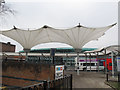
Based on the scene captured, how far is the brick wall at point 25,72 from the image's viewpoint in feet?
40.6

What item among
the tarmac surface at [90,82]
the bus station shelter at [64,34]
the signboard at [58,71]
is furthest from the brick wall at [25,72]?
the bus station shelter at [64,34]

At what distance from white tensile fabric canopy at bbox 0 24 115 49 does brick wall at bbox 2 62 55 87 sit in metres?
8.03

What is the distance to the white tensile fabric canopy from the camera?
19625mm

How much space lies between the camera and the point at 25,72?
1387 centimetres

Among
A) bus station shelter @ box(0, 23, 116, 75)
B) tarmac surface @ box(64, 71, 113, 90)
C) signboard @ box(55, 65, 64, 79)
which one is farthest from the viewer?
bus station shelter @ box(0, 23, 116, 75)

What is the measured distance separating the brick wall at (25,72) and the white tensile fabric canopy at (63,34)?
8.03 meters

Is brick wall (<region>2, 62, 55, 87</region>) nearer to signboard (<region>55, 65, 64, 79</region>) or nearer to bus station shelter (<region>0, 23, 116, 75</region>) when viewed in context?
signboard (<region>55, 65, 64, 79</region>)

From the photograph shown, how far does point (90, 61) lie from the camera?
2611 centimetres

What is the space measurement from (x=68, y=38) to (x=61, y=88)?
1653cm

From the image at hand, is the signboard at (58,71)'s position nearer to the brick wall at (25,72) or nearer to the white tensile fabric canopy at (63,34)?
the brick wall at (25,72)

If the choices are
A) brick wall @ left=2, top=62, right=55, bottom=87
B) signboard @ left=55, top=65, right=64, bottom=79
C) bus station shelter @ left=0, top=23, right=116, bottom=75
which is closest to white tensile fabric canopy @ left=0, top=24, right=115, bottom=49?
bus station shelter @ left=0, top=23, right=116, bottom=75

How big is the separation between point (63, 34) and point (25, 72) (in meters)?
10.7

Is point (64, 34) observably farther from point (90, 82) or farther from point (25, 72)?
point (90, 82)

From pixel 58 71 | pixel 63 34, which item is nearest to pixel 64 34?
pixel 63 34
